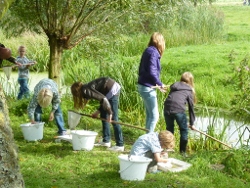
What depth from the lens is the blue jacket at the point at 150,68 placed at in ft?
19.9

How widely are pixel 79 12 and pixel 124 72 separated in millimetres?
1395

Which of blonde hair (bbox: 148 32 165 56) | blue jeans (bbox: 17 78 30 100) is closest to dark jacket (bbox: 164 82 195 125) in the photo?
blonde hair (bbox: 148 32 165 56)

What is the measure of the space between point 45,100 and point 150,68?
4.61ft

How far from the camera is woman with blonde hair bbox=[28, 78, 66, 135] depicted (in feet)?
20.7

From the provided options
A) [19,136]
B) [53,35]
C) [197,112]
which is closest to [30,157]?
[19,136]

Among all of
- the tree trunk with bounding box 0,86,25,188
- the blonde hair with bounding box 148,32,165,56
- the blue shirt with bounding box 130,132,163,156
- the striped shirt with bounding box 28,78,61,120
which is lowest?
the blue shirt with bounding box 130,132,163,156

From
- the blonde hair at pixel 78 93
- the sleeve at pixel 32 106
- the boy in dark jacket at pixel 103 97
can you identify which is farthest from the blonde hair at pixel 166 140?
the sleeve at pixel 32 106

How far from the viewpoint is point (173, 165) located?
5801 millimetres

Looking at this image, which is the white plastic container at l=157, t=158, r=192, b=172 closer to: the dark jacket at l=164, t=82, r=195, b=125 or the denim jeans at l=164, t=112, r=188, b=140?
the denim jeans at l=164, t=112, r=188, b=140

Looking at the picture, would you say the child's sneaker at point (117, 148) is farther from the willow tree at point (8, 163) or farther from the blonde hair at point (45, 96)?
the willow tree at point (8, 163)

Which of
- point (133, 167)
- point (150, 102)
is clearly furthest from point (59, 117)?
point (133, 167)

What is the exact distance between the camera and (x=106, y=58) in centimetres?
979

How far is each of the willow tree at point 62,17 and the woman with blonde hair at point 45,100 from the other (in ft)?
6.00

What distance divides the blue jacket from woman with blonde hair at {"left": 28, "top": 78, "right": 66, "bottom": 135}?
47.5 inches
